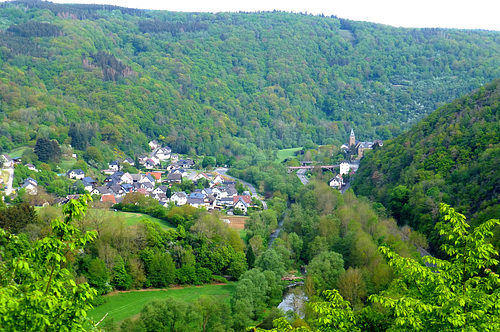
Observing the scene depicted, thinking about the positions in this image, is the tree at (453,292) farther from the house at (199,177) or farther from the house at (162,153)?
the house at (162,153)

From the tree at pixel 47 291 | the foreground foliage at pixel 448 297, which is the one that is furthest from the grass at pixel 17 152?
the foreground foliage at pixel 448 297

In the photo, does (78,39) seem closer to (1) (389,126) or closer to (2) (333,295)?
(1) (389,126)

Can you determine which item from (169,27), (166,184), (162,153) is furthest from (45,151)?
(169,27)

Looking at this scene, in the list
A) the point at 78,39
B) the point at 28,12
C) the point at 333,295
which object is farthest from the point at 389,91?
the point at 333,295

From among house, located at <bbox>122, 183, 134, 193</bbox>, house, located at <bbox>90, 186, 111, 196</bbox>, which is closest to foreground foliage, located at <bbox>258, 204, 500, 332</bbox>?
house, located at <bbox>90, 186, 111, 196</bbox>

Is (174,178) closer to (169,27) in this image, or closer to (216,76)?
(216,76)
